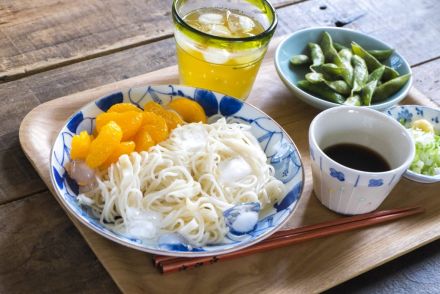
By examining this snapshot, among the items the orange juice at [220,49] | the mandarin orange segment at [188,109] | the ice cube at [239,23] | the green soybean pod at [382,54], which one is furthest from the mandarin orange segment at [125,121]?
the green soybean pod at [382,54]

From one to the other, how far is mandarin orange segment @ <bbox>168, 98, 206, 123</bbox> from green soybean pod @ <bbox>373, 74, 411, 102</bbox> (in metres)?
0.45

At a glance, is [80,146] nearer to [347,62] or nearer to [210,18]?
[210,18]

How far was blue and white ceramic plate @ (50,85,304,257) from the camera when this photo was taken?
1002 millimetres

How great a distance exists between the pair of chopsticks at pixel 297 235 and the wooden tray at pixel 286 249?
0.01 meters

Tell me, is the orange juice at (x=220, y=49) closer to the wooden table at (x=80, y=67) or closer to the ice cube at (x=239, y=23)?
the ice cube at (x=239, y=23)

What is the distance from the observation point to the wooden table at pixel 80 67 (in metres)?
1.07

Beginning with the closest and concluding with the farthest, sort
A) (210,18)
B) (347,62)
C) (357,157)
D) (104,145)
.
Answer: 1. (104,145)
2. (357,157)
3. (210,18)
4. (347,62)

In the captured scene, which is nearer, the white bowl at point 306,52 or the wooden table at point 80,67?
the wooden table at point 80,67

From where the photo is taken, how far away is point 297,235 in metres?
1.12

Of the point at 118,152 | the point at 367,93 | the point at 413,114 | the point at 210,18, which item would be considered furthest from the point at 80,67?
the point at 413,114

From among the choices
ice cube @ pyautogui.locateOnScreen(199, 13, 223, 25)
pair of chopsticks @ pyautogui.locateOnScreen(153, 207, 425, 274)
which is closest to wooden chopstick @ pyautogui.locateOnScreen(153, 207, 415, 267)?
pair of chopsticks @ pyautogui.locateOnScreen(153, 207, 425, 274)

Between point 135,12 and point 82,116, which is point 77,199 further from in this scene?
point 135,12

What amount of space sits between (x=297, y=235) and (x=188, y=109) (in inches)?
13.6

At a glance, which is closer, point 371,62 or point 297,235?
point 297,235
